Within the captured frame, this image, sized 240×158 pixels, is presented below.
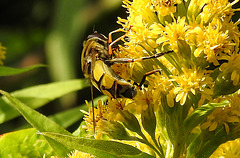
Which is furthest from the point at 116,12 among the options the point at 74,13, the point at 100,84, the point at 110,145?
the point at 110,145

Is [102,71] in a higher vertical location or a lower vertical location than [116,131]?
higher

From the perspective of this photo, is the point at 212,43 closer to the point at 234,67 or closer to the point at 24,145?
the point at 234,67

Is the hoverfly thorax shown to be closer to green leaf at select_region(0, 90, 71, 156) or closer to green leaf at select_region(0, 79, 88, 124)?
green leaf at select_region(0, 90, 71, 156)

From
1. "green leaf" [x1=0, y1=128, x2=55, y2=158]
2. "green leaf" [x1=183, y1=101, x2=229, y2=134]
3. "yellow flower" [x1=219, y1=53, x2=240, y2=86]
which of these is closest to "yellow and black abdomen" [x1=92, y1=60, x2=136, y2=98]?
"green leaf" [x1=183, y1=101, x2=229, y2=134]

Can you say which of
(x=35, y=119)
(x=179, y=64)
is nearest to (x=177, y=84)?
(x=179, y=64)

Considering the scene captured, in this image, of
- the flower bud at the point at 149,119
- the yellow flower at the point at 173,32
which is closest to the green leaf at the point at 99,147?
the flower bud at the point at 149,119

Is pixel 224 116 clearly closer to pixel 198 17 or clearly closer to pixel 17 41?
pixel 198 17
